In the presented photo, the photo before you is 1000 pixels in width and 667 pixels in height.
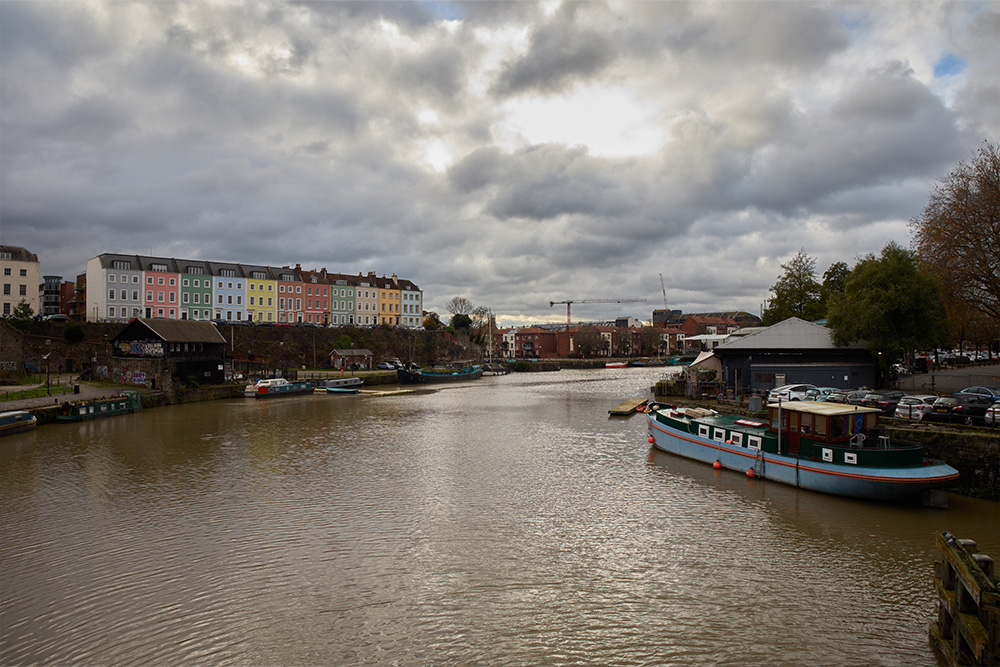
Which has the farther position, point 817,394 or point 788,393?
point 788,393

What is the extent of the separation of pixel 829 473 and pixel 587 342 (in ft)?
366

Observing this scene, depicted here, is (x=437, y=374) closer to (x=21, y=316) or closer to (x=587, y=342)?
(x=21, y=316)

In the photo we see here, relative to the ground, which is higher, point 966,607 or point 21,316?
point 21,316

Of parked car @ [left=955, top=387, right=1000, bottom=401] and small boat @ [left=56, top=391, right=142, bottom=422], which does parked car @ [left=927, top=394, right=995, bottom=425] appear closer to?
parked car @ [left=955, top=387, right=1000, bottom=401]

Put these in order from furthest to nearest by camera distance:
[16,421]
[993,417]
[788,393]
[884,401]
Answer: [788,393] < [16,421] < [884,401] < [993,417]

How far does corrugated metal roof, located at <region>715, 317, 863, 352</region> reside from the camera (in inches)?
1399

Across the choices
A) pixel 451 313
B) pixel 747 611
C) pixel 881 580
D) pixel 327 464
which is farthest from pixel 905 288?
pixel 451 313

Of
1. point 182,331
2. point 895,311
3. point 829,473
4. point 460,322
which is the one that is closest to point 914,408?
point 829,473

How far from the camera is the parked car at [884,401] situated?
79.2 feet

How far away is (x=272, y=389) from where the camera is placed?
165ft

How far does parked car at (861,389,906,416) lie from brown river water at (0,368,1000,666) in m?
8.78

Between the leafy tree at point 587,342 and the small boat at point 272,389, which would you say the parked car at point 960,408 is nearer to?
the small boat at point 272,389

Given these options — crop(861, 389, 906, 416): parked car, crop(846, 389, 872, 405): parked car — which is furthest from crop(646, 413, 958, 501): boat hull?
crop(846, 389, 872, 405): parked car

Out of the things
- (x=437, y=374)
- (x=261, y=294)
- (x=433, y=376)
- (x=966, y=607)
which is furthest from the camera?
(x=261, y=294)
